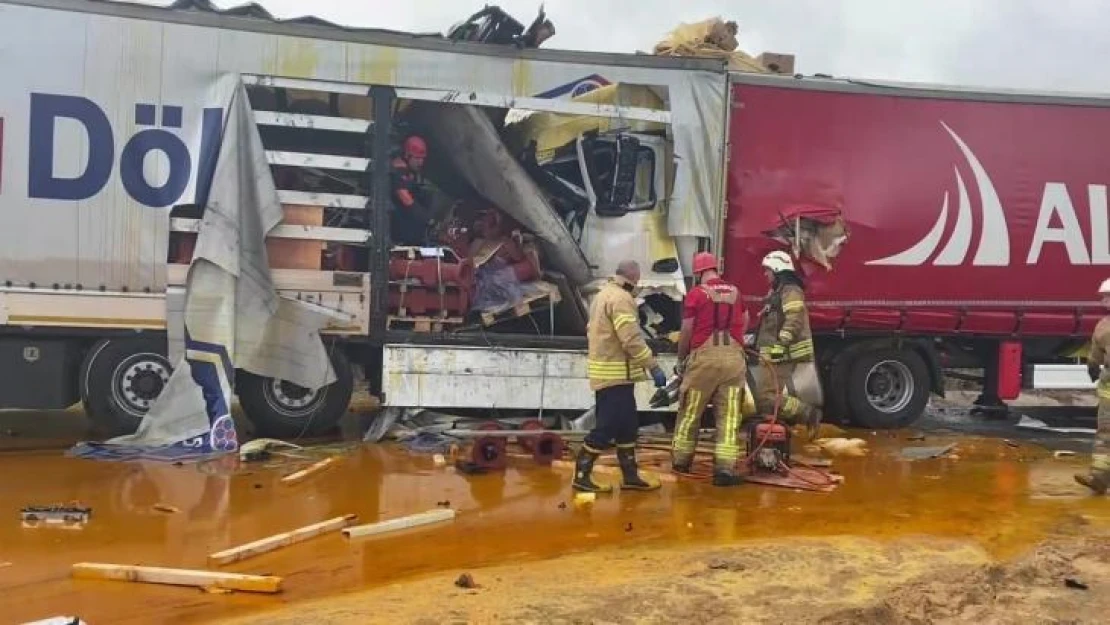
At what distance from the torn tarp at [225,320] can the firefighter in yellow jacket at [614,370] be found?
2.81 m

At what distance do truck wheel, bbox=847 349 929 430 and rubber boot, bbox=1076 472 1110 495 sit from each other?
2.87 metres

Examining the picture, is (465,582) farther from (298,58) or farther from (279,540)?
(298,58)

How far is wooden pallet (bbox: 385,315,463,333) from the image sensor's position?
9016mm

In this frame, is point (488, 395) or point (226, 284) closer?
point (226, 284)

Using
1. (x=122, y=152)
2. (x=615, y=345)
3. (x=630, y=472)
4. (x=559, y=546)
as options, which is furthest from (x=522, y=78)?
(x=559, y=546)

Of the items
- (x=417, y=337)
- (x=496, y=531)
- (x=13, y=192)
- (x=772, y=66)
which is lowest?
(x=496, y=531)

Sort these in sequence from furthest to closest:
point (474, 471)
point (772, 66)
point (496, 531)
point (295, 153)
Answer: point (772, 66) < point (295, 153) < point (474, 471) < point (496, 531)

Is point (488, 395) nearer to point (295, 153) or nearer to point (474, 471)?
point (474, 471)

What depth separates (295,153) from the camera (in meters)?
8.68

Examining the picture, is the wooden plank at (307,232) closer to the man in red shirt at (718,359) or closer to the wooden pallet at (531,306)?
the wooden pallet at (531,306)

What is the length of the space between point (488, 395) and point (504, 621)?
4.74 m

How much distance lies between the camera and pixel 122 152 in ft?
27.3

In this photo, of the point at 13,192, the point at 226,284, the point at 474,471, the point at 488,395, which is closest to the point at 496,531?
the point at 474,471

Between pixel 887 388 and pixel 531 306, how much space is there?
3.85m
